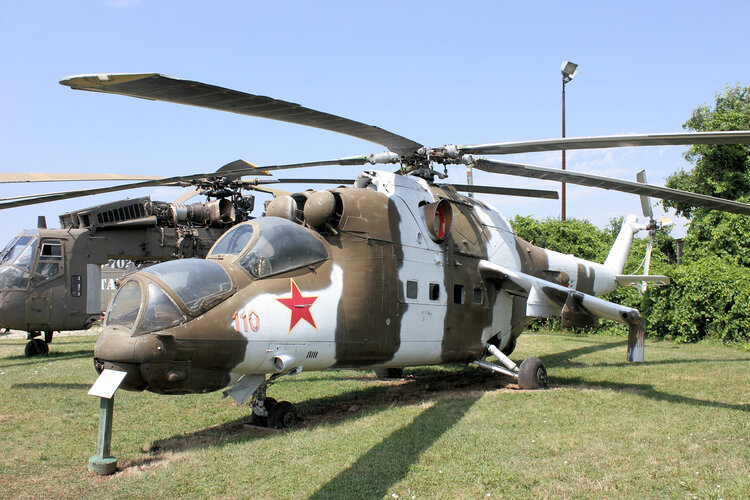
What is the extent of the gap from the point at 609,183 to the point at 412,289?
12.8ft

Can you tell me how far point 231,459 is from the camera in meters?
6.24

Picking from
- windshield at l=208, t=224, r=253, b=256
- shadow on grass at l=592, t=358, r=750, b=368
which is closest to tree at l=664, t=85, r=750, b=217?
shadow on grass at l=592, t=358, r=750, b=368

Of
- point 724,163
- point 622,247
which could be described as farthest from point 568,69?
point 622,247

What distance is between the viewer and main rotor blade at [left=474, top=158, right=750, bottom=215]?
9.55 meters

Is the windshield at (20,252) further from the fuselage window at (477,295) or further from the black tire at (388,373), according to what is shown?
the fuselage window at (477,295)

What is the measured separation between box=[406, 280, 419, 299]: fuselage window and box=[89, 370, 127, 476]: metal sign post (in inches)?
166

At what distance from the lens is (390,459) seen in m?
6.12

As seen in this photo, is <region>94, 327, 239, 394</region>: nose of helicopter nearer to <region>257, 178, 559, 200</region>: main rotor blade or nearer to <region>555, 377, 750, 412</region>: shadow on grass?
<region>257, 178, 559, 200</region>: main rotor blade

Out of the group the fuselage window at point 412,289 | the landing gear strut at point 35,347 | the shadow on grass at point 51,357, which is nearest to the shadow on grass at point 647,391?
the fuselage window at point 412,289

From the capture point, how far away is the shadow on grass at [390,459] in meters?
5.29

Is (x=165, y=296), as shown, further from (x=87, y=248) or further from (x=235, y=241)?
(x=87, y=248)

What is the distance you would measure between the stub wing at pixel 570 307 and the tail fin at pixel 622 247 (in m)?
5.41

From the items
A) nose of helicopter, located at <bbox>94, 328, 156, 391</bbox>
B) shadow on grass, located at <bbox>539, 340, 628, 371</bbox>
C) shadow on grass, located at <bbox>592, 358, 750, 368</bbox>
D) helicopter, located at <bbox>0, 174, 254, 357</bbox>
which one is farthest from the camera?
helicopter, located at <bbox>0, 174, 254, 357</bbox>

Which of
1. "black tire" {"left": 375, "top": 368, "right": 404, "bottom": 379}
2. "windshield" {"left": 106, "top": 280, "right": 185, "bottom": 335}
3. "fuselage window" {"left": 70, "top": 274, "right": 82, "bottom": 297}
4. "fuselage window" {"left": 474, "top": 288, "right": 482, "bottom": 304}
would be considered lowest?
"black tire" {"left": 375, "top": 368, "right": 404, "bottom": 379}
